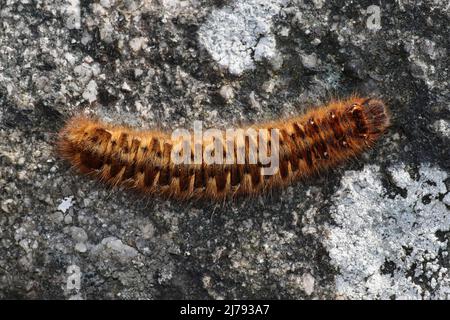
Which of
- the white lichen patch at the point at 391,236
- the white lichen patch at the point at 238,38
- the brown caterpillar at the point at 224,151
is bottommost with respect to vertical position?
the white lichen patch at the point at 391,236

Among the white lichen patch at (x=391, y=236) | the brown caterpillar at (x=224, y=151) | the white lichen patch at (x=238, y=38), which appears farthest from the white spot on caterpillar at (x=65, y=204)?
the white lichen patch at (x=391, y=236)

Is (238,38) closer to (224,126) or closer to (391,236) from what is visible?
(224,126)

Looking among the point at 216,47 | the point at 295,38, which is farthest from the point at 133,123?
the point at 295,38

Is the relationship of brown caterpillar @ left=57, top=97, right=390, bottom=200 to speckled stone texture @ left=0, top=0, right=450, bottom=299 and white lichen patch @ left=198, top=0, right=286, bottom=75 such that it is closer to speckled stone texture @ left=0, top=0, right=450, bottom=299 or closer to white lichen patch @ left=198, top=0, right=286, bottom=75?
speckled stone texture @ left=0, top=0, right=450, bottom=299

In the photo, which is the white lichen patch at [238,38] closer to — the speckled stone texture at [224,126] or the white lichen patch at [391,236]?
the speckled stone texture at [224,126]

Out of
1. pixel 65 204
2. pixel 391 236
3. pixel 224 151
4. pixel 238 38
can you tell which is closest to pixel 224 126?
pixel 224 151

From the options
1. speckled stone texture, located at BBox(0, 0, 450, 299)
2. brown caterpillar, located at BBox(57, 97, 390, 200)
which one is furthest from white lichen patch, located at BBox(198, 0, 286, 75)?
brown caterpillar, located at BBox(57, 97, 390, 200)
